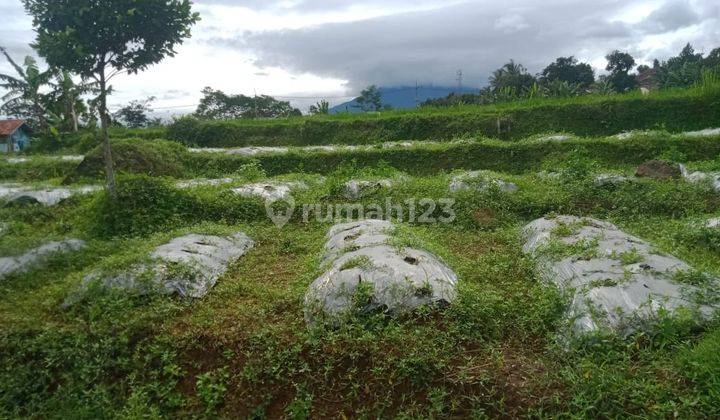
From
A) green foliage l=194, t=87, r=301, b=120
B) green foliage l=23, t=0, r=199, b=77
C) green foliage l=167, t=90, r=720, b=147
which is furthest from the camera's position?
green foliage l=194, t=87, r=301, b=120

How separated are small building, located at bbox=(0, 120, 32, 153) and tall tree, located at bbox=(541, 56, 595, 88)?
29005 millimetres

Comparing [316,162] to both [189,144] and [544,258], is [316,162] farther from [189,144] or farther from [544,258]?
[544,258]

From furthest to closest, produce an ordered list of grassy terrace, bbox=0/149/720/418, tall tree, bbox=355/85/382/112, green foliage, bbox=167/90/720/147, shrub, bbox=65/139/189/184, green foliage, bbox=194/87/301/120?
green foliage, bbox=194/87/301/120
tall tree, bbox=355/85/382/112
green foliage, bbox=167/90/720/147
shrub, bbox=65/139/189/184
grassy terrace, bbox=0/149/720/418

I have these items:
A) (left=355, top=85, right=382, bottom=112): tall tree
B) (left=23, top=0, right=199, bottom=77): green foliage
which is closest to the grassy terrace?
(left=23, top=0, right=199, bottom=77): green foliage

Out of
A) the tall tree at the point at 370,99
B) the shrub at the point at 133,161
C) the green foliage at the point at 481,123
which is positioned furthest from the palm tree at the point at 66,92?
the tall tree at the point at 370,99

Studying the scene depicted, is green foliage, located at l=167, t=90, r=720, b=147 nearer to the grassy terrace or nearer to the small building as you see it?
the grassy terrace

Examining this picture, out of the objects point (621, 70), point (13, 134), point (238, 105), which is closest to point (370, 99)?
point (238, 105)

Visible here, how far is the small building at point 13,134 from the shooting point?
25.8 meters

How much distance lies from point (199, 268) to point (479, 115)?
11.2 meters

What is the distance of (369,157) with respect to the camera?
12.1 m

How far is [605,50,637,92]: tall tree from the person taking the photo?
27031mm

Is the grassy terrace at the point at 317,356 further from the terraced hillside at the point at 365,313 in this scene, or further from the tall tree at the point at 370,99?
the tall tree at the point at 370,99

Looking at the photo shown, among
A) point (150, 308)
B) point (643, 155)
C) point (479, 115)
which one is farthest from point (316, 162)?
point (150, 308)

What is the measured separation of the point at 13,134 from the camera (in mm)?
26422
